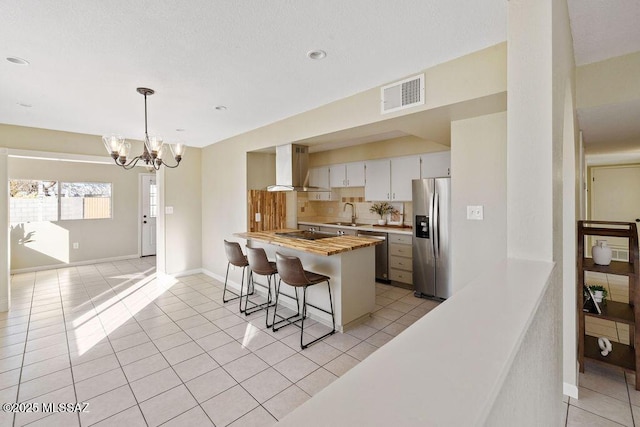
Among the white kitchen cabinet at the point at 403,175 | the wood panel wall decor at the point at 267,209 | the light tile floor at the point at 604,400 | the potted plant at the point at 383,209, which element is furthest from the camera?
the potted plant at the point at 383,209

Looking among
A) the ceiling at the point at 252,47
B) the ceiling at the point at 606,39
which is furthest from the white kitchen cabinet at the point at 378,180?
the ceiling at the point at 606,39

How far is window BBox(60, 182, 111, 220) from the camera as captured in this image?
590 cm

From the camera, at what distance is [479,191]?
2482 mm

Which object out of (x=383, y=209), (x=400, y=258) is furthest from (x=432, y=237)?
(x=383, y=209)

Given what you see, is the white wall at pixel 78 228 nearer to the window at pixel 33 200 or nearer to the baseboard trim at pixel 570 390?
the window at pixel 33 200

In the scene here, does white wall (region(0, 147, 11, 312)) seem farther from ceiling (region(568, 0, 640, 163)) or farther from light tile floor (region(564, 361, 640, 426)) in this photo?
light tile floor (region(564, 361, 640, 426))

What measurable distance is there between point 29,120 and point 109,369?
3.30 metres

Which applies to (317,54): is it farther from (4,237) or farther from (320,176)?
(4,237)

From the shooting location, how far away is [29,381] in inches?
88.0

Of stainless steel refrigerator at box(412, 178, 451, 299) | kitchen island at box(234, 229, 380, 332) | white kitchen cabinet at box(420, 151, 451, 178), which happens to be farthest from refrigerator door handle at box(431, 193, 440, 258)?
kitchen island at box(234, 229, 380, 332)

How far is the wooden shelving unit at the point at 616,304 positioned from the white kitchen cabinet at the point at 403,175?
246 centimetres

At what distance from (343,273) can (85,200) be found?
6.17 m

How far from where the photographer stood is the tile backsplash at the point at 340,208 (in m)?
5.54

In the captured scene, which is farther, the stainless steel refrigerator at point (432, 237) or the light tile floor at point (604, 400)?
the stainless steel refrigerator at point (432, 237)
